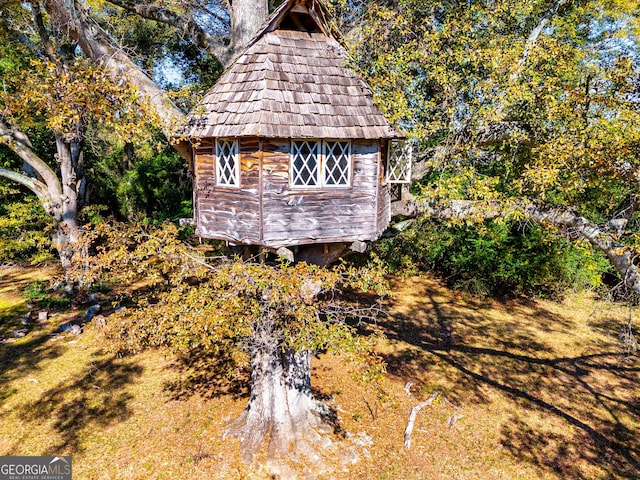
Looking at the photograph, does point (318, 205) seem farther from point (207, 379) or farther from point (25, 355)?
point (25, 355)

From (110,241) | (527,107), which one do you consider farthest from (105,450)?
(527,107)

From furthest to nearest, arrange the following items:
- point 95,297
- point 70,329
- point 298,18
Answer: point 95,297
point 70,329
point 298,18

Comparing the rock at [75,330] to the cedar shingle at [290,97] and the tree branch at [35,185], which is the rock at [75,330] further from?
the cedar shingle at [290,97]

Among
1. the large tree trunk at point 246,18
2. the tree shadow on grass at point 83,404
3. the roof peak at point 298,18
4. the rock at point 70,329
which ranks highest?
the large tree trunk at point 246,18

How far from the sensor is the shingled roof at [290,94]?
637cm

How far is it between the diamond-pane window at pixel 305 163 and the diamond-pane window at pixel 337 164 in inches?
6.4

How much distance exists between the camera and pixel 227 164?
6914 mm

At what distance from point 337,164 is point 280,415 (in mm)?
4905

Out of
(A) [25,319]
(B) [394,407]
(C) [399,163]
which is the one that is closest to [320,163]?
(C) [399,163]

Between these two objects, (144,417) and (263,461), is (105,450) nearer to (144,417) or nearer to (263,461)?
(144,417)

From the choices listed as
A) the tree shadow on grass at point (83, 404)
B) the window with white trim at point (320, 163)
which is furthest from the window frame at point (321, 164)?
the tree shadow on grass at point (83, 404)

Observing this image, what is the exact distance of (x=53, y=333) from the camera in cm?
1249

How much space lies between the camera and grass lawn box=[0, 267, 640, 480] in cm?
740

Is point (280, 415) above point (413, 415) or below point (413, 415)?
above
